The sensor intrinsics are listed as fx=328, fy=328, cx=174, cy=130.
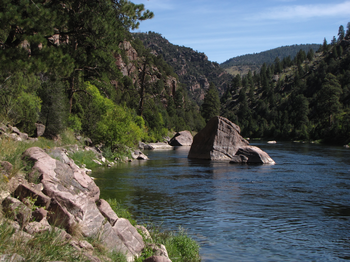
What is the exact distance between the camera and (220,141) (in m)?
37.2

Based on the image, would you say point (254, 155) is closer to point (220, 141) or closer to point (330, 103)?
point (220, 141)

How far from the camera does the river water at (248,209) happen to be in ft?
32.1

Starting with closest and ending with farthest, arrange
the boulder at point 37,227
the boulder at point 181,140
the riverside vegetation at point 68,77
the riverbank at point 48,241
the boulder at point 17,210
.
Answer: the riverbank at point 48,241, the boulder at point 37,227, the boulder at point 17,210, the riverside vegetation at point 68,77, the boulder at point 181,140

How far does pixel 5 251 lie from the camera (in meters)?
5.46

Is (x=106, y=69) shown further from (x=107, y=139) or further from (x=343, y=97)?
(x=343, y=97)

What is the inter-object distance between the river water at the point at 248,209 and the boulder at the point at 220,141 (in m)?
10.8

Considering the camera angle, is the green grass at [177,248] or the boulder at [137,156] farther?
the boulder at [137,156]

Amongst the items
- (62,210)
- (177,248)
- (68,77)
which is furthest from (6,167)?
(68,77)

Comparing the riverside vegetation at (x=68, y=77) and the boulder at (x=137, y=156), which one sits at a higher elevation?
the riverside vegetation at (x=68, y=77)

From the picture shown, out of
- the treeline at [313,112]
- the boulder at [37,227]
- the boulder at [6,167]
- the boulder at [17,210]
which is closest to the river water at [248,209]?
the boulder at [37,227]

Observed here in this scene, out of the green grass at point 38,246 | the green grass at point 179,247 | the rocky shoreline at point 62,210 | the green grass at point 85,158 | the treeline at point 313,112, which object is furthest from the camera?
the treeline at point 313,112

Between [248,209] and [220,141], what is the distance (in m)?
22.9

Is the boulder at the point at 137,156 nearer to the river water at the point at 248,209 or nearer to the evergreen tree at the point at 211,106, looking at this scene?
the river water at the point at 248,209

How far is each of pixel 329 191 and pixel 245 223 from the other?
916 cm
